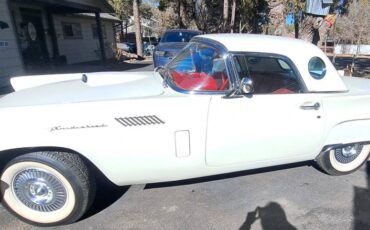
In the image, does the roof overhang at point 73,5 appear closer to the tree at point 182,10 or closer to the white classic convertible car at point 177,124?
the white classic convertible car at point 177,124

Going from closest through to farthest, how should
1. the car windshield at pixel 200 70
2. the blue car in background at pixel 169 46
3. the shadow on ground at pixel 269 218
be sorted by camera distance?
the shadow on ground at pixel 269 218, the car windshield at pixel 200 70, the blue car in background at pixel 169 46

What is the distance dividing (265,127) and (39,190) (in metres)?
2.13

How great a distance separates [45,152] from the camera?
8.26 feet

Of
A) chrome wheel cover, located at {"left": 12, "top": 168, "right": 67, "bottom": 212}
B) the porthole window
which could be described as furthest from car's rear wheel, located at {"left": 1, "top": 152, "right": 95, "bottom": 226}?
the porthole window

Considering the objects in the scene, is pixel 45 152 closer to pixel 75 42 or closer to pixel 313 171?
pixel 313 171

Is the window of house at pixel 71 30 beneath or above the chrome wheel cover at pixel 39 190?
above

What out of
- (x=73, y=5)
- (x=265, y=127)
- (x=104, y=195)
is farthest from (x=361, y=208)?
(x=73, y=5)

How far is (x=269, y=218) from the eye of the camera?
284 cm

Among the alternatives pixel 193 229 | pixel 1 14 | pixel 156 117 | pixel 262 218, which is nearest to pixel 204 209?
pixel 193 229

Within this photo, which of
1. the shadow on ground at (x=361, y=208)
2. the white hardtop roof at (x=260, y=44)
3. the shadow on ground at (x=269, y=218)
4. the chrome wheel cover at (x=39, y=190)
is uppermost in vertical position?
the white hardtop roof at (x=260, y=44)

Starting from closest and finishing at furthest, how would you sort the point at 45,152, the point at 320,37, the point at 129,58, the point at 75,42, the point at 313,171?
the point at 45,152
the point at 313,171
the point at 320,37
the point at 75,42
the point at 129,58

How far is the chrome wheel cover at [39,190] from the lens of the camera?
8.63ft

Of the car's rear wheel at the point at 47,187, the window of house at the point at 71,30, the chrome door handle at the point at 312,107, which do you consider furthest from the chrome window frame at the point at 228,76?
the window of house at the point at 71,30

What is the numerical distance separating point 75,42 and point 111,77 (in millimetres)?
16444
